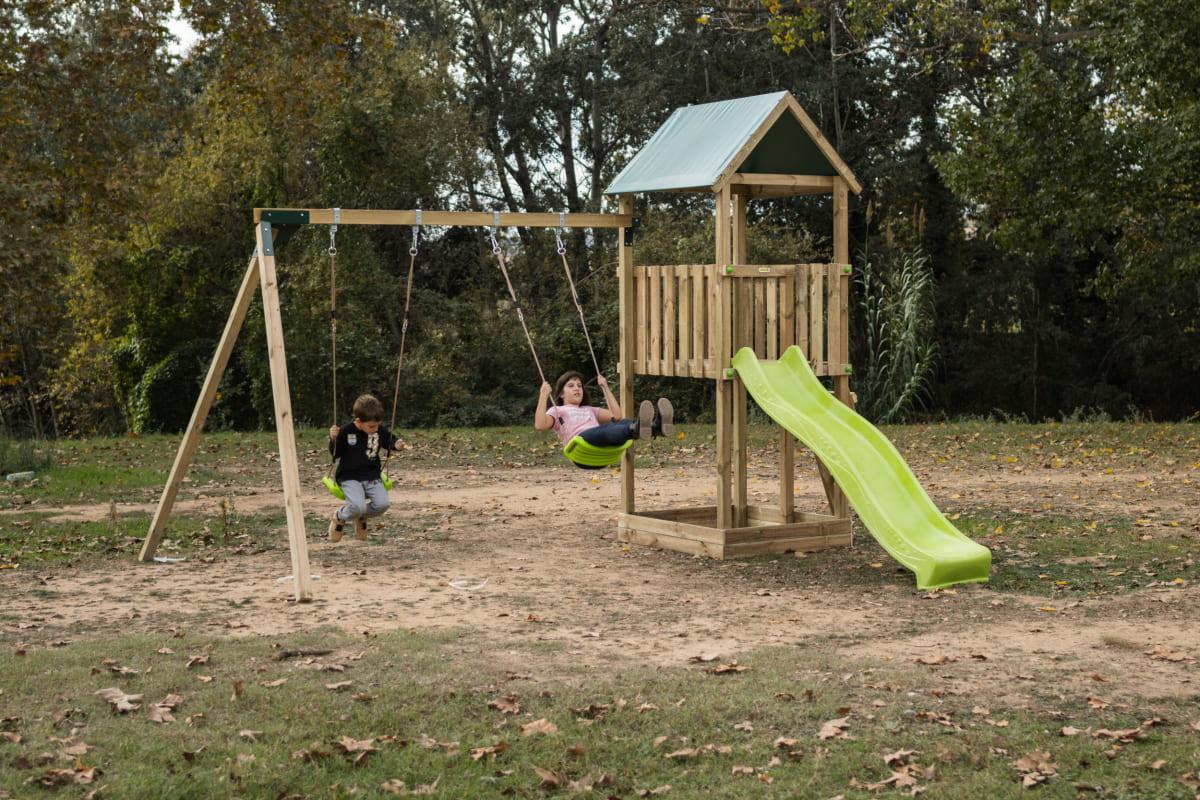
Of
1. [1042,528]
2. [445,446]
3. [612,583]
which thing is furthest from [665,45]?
[612,583]

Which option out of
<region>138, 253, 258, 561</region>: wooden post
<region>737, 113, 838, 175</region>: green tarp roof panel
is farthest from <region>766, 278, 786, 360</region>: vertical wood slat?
<region>138, 253, 258, 561</region>: wooden post

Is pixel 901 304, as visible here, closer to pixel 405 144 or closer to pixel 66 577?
pixel 405 144

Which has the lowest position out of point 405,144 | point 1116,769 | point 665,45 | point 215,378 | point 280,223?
point 1116,769

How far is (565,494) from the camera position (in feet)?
45.5

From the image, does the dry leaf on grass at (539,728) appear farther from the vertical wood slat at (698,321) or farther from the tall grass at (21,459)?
the tall grass at (21,459)

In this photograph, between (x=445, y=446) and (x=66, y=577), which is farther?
(x=445, y=446)

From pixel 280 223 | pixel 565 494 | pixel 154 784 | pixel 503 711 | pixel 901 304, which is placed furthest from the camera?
pixel 901 304

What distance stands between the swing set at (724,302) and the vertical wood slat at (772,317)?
0.01 m

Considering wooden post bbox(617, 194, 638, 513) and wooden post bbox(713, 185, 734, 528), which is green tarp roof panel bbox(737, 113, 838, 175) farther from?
wooden post bbox(617, 194, 638, 513)

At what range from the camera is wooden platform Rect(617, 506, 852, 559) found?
10.2 m

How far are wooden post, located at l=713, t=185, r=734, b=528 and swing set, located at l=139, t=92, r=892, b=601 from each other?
1 centimetres

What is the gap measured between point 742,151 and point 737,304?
1097 mm

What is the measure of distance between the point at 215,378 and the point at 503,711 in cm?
502

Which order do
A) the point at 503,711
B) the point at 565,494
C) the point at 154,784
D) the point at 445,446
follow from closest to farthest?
the point at 154,784, the point at 503,711, the point at 565,494, the point at 445,446
